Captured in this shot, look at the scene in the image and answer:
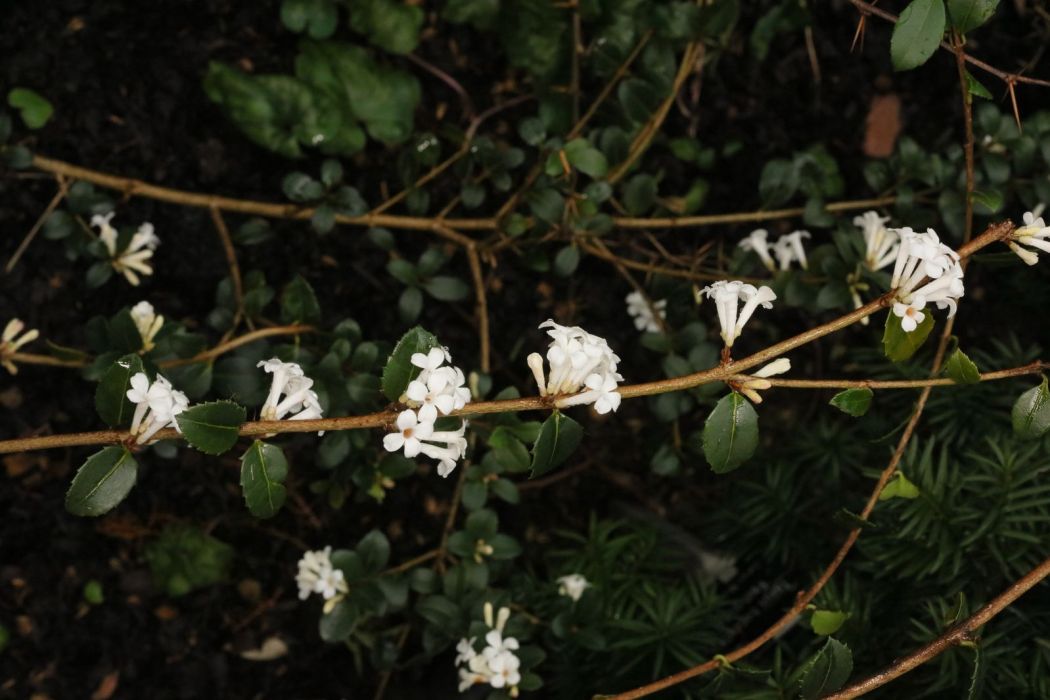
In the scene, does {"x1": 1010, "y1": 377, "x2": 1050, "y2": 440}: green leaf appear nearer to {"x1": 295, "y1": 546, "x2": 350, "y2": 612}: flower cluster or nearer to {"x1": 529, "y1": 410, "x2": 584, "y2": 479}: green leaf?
{"x1": 529, "y1": 410, "x2": 584, "y2": 479}: green leaf

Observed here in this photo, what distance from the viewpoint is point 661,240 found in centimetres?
254

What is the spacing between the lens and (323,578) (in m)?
1.89

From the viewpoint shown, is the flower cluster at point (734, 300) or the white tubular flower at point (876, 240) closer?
the flower cluster at point (734, 300)

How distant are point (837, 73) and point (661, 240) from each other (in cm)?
67

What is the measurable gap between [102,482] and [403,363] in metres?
0.40

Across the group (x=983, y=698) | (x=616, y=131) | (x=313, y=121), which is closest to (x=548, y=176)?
(x=616, y=131)

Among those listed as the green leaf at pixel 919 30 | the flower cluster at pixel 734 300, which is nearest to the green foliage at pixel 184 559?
the flower cluster at pixel 734 300

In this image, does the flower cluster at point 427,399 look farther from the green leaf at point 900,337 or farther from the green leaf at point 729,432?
the green leaf at point 900,337

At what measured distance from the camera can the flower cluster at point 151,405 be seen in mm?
1226

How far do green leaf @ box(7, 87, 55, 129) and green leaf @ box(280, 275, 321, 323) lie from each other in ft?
2.39

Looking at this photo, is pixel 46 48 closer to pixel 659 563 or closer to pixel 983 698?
pixel 659 563

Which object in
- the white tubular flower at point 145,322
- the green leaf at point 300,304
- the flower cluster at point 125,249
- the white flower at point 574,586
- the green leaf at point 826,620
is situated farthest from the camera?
the white flower at point 574,586

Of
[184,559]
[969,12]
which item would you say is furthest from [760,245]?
A: [184,559]

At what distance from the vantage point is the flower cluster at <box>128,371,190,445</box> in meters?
1.23
